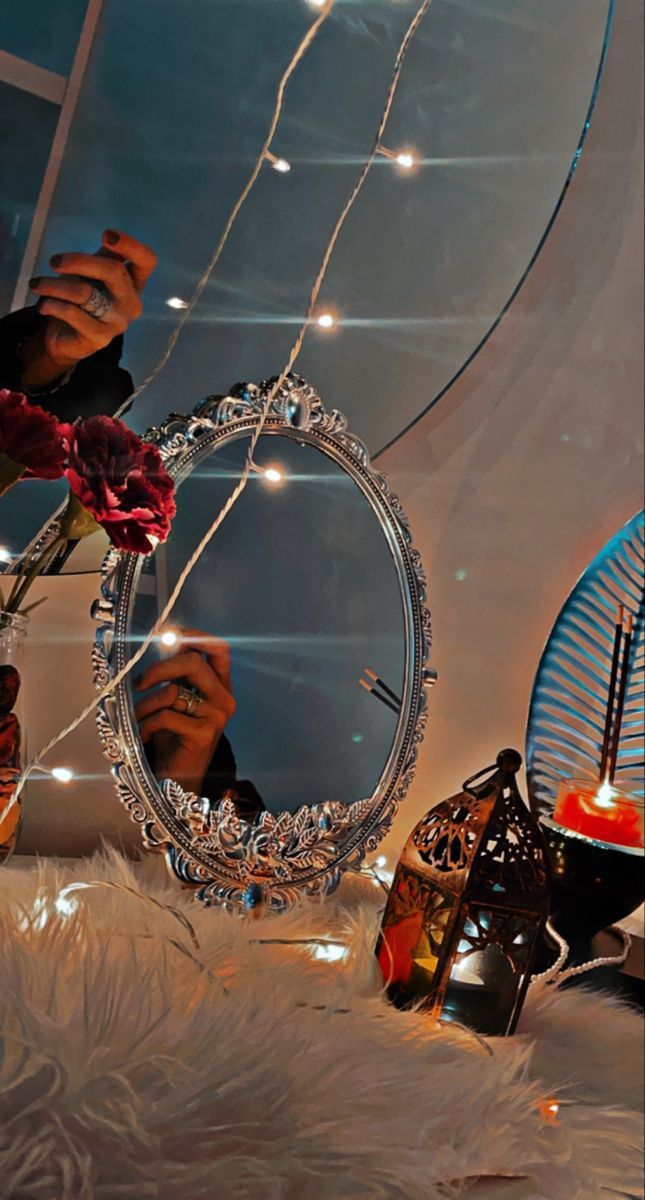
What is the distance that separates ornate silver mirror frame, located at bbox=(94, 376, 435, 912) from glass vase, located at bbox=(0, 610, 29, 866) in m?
0.05

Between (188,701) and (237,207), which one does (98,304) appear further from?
(188,701)

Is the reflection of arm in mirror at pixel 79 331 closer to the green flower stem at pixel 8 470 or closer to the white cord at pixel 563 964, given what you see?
the green flower stem at pixel 8 470

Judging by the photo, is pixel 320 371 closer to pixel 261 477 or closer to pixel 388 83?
pixel 261 477

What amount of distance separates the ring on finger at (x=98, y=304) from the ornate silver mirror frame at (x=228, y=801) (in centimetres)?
8

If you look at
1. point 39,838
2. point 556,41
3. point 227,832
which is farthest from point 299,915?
point 556,41

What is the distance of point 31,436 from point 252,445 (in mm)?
201

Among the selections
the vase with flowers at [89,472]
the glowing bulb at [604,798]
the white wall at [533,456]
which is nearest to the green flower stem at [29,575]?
the vase with flowers at [89,472]

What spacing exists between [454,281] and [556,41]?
0.24 metres

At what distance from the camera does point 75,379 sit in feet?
2.03

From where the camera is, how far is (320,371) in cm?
77

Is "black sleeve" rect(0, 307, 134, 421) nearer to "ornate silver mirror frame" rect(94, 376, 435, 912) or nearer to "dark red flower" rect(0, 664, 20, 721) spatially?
Answer: "ornate silver mirror frame" rect(94, 376, 435, 912)

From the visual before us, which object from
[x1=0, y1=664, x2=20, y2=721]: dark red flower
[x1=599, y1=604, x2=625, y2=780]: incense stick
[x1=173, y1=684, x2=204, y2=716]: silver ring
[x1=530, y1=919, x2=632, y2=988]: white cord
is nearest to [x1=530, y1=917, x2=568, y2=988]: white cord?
[x1=530, y1=919, x2=632, y2=988]: white cord

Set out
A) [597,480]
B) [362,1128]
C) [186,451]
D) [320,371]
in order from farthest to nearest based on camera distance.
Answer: [597,480]
[320,371]
[186,451]
[362,1128]

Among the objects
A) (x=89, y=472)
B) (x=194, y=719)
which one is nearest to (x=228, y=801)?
(x=194, y=719)
